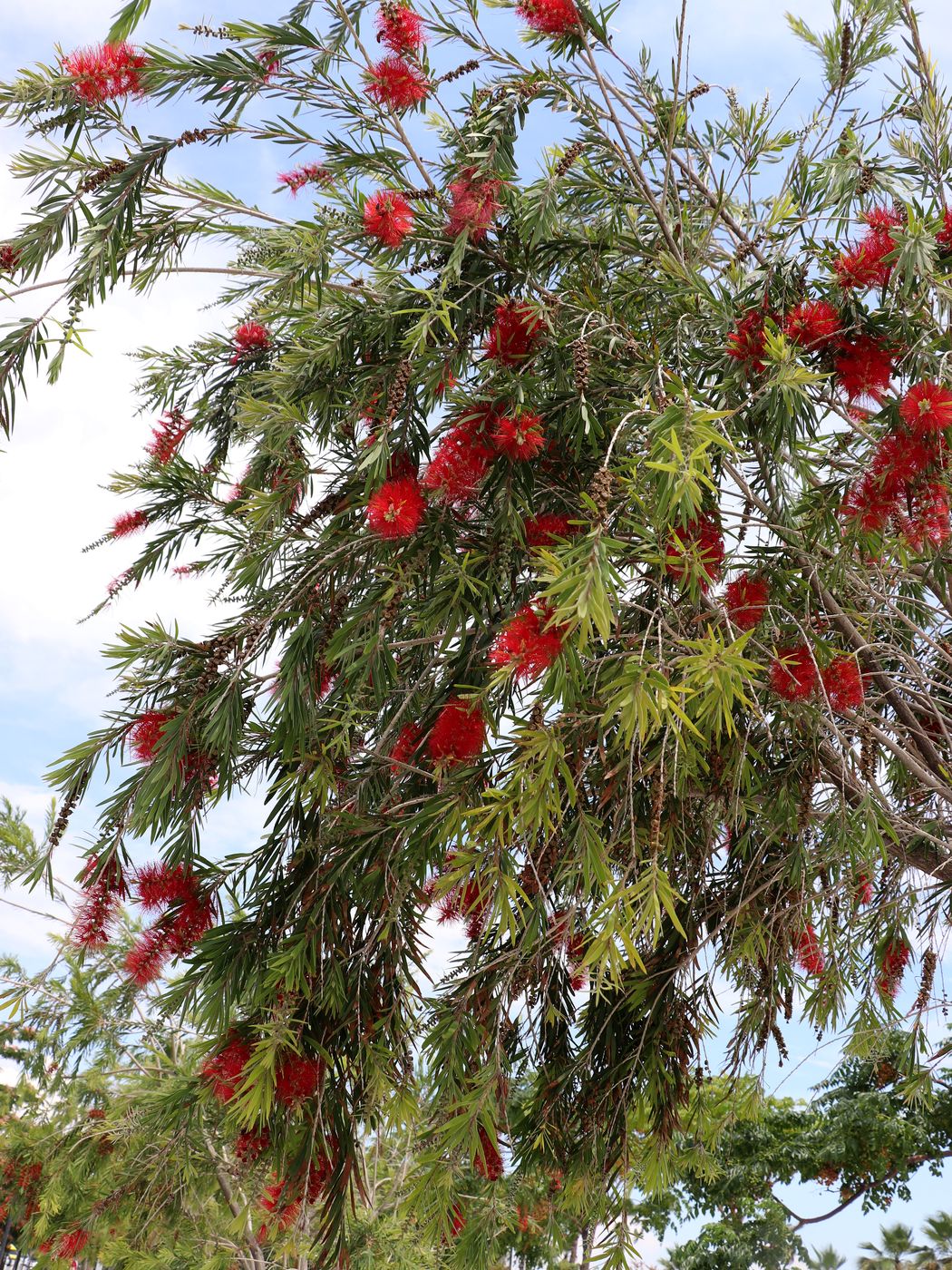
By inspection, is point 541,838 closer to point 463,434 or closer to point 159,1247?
point 463,434

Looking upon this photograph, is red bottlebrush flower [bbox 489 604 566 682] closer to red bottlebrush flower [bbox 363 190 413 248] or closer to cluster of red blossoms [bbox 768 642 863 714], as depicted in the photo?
cluster of red blossoms [bbox 768 642 863 714]

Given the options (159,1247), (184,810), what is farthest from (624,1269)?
(159,1247)

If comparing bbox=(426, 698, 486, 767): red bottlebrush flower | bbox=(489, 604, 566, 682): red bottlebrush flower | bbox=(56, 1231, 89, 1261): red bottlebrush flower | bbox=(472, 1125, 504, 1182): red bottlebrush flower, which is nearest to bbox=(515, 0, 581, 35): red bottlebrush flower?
bbox=(489, 604, 566, 682): red bottlebrush flower

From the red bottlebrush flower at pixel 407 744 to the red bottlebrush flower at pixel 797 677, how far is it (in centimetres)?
106

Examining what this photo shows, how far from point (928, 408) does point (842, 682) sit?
813 millimetres

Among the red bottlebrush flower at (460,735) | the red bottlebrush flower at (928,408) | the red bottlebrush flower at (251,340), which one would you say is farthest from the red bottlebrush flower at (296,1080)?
the red bottlebrush flower at (928,408)

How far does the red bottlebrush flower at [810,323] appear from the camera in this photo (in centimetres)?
304

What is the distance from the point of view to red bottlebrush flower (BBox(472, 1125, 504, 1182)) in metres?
3.42

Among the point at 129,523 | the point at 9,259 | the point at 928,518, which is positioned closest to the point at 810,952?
the point at 928,518

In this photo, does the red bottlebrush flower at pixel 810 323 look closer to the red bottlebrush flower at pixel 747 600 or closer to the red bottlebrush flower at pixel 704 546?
the red bottlebrush flower at pixel 704 546

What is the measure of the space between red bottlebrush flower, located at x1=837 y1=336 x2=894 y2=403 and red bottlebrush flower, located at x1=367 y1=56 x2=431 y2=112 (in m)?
1.40

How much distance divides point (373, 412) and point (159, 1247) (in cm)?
635

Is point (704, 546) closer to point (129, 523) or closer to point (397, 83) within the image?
point (397, 83)

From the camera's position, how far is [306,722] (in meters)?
3.15
